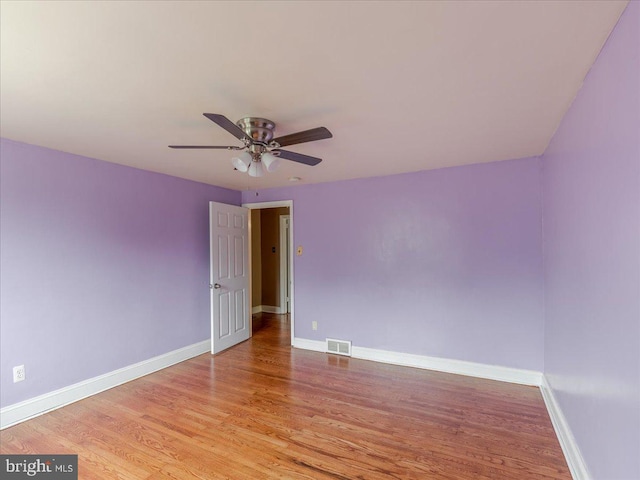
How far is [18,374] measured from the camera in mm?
2551

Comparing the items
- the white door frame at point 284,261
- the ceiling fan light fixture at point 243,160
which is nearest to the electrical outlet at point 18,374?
the ceiling fan light fixture at point 243,160

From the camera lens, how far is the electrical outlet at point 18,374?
2.53m

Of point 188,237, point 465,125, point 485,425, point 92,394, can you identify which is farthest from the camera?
point 188,237

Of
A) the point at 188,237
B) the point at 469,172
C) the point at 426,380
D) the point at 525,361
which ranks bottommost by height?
the point at 426,380

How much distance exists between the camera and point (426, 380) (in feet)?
10.7

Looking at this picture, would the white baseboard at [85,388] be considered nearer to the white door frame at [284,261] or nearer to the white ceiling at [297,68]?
the white ceiling at [297,68]

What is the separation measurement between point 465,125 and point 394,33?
124cm

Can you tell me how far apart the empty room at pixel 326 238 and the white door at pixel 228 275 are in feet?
0.13

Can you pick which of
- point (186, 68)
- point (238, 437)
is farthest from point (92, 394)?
point (186, 68)

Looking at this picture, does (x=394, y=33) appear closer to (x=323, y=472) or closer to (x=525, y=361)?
(x=323, y=472)

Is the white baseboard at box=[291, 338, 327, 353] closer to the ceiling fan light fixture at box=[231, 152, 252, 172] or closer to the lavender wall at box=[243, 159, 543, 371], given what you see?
the lavender wall at box=[243, 159, 543, 371]

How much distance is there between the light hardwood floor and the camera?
78.5 inches

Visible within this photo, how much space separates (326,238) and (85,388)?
2.99 m

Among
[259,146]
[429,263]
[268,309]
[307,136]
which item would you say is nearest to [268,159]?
[259,146]
